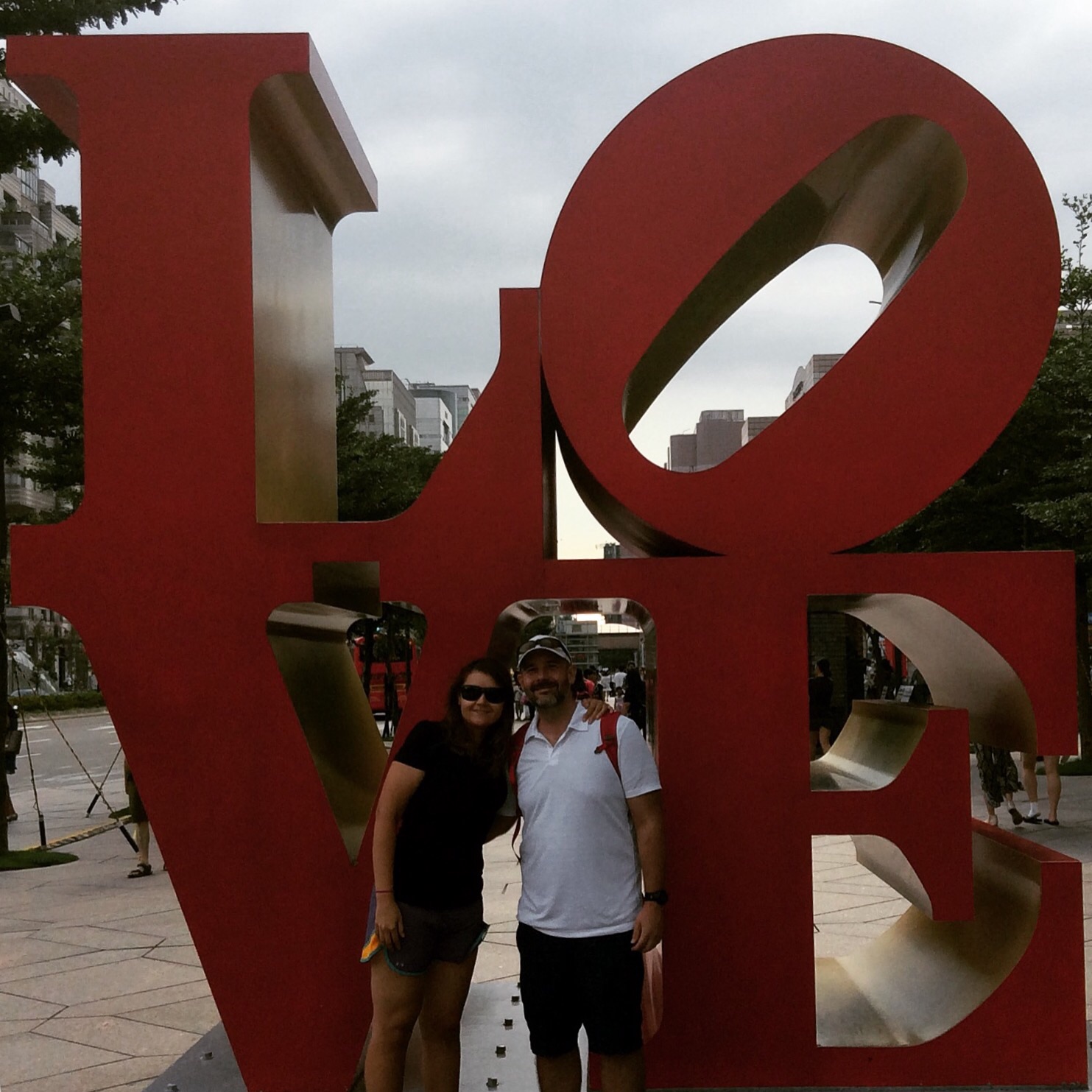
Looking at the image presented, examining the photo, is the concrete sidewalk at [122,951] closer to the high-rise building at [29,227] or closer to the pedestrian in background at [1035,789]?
the pedestrian in background at [1035,789]

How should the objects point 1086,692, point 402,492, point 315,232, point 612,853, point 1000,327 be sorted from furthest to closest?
point 402,492, point 1086,692, point 315,232, point 1000,327, point 612,853

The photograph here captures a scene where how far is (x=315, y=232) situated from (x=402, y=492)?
825 inches

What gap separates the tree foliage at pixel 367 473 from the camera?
25.4 m

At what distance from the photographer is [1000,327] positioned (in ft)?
16.1

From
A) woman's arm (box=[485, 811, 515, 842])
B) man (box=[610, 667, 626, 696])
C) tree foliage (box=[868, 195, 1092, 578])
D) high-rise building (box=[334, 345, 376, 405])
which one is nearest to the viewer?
woman's arm (box=[485, 811, 515, 842])

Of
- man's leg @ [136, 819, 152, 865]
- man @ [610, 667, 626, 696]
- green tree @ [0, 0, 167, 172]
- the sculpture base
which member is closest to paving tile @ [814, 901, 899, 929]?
the sculpture base

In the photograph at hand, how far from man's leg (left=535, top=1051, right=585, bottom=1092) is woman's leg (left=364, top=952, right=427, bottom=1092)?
1.52 feet

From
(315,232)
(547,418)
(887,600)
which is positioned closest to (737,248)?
(547,418)

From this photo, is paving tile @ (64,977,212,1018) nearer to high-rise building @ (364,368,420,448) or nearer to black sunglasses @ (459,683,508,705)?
black sunglasses @ (459,683,508,705)

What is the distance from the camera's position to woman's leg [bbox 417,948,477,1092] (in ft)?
13.7

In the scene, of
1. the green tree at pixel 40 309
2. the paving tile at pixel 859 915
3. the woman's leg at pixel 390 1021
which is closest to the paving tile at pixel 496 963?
the paving tile at pixel 859 915

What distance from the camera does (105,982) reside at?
7016 mm

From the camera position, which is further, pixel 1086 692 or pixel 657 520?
pixel 1086 692

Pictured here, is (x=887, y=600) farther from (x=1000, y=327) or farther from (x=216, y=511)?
(x=216, y=511)
